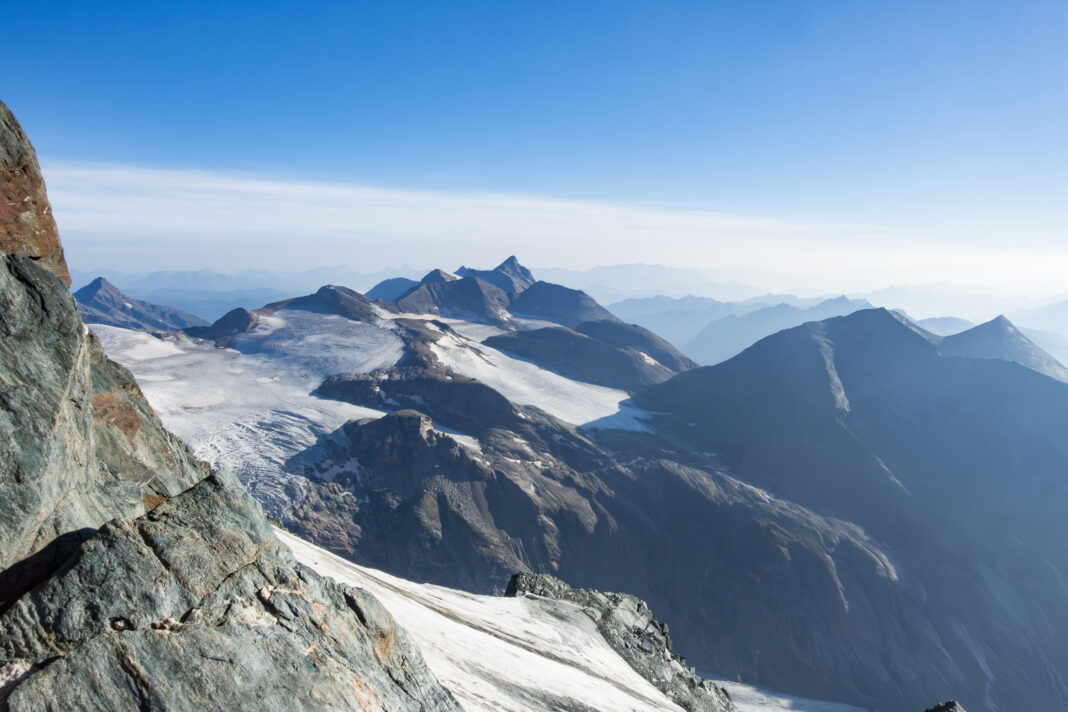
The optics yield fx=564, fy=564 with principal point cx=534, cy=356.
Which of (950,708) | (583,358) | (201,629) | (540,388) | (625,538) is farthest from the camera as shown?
(583,358)

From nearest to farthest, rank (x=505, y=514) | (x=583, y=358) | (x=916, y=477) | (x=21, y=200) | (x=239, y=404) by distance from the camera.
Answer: (x=21, y=200), (x=505, y=514), (x=239, y=404), (x=916, y=477), (x=583, y=358)

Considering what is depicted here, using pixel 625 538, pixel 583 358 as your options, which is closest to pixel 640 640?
pixel 625 538

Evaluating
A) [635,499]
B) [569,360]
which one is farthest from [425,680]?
[569,360]

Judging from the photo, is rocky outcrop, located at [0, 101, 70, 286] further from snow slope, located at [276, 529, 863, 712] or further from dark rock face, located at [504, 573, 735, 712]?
dark rock face, located at [504, 573, 735, 712]

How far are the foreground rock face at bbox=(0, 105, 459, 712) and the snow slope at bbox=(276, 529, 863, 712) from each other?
5.73m

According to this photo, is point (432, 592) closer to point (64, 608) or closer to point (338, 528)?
point (64, 608)

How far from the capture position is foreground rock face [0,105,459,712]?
1070 centimetres

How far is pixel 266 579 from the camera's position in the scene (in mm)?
14586

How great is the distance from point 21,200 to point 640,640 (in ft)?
122

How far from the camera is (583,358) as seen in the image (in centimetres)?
18150

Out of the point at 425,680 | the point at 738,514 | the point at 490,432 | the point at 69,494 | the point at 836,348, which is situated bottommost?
the point at 738,514

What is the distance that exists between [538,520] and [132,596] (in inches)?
3581

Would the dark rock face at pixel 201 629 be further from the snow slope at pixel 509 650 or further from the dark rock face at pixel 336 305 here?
the dark rock face at pixel 336 305

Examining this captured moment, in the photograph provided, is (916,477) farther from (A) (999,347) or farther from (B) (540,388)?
(B) (540,388)
